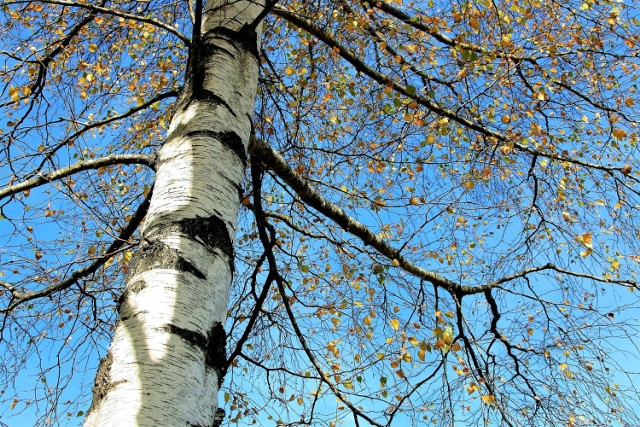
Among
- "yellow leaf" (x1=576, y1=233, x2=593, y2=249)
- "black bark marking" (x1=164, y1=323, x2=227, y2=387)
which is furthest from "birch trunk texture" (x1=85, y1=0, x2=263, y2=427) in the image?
"yellow leaf" (x1=576, y1=233, x2=593, y2=249)

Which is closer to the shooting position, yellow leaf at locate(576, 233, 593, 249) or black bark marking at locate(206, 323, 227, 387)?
black bark marking at locate(206, 323, 227, 387)

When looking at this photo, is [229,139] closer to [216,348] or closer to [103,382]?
[216,348]

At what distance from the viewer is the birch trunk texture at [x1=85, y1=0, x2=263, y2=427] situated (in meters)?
1.29

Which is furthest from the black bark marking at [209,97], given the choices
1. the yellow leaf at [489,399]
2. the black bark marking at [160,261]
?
the yellow leaf at [489,399]

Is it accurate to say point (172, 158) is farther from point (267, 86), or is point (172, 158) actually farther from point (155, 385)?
point (267, 86)

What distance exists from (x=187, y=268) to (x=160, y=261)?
0.28 ft

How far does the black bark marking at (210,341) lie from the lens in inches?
55.3

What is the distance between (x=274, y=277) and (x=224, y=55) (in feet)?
6.04

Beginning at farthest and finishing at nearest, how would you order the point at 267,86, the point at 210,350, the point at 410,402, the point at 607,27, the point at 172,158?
the point at 267,86, the point at 607,27, the point at 410,402, the point at 172,158, the point at 210,350

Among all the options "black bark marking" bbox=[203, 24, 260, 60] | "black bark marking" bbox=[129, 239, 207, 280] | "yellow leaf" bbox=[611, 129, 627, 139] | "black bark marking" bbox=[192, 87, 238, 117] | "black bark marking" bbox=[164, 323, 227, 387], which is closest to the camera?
"black bark marking" bbox=[164, 323, 227, 387]

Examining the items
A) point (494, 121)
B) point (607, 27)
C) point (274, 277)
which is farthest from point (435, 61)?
point (274, 277)

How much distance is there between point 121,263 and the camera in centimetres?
364

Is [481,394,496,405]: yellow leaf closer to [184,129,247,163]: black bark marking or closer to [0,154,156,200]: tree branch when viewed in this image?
[184,129,247,163]: black bark marking

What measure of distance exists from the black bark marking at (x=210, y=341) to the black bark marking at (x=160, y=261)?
7.1 inches
